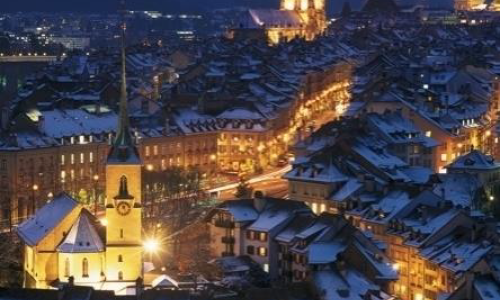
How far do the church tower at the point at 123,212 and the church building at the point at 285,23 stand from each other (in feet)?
371

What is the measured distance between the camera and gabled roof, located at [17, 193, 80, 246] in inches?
1722

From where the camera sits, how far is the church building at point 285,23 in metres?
164

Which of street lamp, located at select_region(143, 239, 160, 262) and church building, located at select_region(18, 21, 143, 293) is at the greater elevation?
church building, located at select_region(18, 21, 143, 293)

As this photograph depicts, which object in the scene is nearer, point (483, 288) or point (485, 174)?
point (483, 288)

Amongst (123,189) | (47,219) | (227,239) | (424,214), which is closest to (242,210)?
(227,239)

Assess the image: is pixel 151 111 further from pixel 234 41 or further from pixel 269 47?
pixel 234 41

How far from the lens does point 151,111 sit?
76.4 meters

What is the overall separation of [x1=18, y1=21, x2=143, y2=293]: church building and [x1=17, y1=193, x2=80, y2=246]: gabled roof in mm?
114

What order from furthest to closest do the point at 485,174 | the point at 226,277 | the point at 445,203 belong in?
the point at 485,174 < the point at 445,203 < the point at 226,277

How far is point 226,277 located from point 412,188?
9.18 meters

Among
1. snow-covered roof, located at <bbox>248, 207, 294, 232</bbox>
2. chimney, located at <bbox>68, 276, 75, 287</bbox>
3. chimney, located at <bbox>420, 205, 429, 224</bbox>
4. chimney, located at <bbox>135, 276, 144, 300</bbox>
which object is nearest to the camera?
chimney, located at <bbox>135, 276, 144, 300</bbox>

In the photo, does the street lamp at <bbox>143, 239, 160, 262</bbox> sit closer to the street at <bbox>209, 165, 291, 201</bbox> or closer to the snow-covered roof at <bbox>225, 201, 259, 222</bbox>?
the snow-covered roof at <bbox>225, 201, 259, 222</bbox>

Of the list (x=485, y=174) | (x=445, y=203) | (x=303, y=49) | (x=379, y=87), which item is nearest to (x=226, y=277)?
(x=445, y=203)

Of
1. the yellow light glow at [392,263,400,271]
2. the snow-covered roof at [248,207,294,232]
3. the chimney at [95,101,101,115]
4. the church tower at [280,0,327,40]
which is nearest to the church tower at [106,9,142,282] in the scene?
the snow-covered roof at [248,207,294,232]
